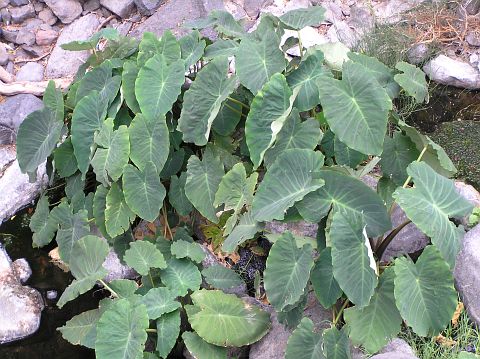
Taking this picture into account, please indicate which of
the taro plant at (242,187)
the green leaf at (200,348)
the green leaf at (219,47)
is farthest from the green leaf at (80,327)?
the green leaf at (219,47)

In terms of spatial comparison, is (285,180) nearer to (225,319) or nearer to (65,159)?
(225,319)

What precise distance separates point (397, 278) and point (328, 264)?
0.99 feet

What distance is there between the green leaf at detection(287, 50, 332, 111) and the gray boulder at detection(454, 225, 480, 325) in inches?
36.0

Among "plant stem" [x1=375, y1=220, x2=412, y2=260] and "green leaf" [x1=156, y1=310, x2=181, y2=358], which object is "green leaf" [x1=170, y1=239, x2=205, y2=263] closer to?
"green leaf" [x1=156, y1=310, x2=181, y2=358]

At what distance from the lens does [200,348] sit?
2.75 m

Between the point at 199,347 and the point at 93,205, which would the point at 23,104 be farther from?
the point at 199,347

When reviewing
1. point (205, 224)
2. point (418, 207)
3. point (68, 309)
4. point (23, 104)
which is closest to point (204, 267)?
point (205, 224)

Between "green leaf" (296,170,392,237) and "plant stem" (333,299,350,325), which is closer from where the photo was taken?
"green leaf" (296,170,392,237)

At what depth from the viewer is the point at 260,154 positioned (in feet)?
9.40

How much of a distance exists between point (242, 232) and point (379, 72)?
106 centimetres

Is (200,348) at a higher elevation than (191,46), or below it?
below

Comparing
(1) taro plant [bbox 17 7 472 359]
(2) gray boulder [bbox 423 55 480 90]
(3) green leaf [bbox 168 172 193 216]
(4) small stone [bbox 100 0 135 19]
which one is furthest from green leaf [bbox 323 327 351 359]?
(4) small stone [bbox 100 0 135 19]

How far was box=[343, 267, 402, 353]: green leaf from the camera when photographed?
7.93 feet

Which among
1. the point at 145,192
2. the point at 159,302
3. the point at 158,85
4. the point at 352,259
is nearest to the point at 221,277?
the point at 159,302
